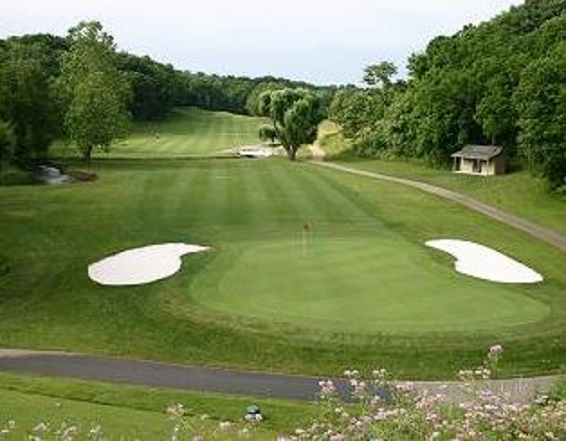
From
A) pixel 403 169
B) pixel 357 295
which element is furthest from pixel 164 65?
pixel 357 295

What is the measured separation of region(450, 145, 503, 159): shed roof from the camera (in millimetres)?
70500

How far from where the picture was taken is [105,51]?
83.1 meters

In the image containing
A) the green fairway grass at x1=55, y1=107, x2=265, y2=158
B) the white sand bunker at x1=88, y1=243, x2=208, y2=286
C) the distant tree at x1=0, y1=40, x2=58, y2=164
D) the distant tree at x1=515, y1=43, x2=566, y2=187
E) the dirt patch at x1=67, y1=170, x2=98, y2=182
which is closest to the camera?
the white sand bunker at x1=88, y1=243, x2=208, y2=286

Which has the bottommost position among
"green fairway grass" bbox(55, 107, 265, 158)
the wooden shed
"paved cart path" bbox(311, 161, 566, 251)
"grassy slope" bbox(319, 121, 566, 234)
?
"green fairway grass" bbox(55, 107, 265, 158)

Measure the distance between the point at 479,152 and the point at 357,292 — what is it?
157ft

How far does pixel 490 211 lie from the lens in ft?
Answer: 166

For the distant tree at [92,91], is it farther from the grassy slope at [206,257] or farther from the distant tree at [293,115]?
the distant tree at [293,115]

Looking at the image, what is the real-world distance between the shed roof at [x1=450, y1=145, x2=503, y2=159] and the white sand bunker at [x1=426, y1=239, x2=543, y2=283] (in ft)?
113

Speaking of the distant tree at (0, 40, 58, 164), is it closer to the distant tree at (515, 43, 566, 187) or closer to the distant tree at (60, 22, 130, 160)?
the distant tree at (60, 22, 130, 160)

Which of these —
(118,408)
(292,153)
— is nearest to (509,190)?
(292,153)

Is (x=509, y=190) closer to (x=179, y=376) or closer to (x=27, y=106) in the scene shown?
(x=27, y=106)

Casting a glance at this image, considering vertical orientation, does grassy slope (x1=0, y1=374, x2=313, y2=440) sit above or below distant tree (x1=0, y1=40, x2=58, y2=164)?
below

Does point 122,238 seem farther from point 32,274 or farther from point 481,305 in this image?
point 481,305

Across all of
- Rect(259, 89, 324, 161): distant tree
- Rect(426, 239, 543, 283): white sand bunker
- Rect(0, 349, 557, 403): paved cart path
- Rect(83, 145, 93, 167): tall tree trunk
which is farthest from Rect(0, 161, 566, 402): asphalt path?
→ Rect(259, 89, 324, 161): distant tree
